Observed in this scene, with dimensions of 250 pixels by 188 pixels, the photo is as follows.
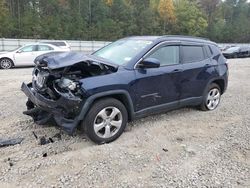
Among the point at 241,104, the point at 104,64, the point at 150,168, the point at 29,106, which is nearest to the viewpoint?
the point at 150,168

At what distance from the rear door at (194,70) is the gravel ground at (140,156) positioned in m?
0.56

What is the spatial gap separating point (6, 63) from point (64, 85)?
1178cm

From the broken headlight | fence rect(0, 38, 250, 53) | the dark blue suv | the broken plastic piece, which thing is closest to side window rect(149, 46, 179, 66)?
the dark blue suv

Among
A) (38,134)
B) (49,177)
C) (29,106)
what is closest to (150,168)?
(49,177)

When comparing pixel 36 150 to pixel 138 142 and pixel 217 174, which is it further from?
pixel 217 174

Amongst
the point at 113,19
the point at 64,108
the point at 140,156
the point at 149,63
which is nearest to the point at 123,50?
the point at 149,63

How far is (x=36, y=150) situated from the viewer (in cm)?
437

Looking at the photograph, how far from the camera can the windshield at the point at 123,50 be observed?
203 inches

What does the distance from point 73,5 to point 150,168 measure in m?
49.8

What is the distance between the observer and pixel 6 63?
15.0 metres

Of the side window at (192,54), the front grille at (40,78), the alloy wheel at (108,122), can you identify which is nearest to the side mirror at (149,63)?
the alloy wheel at (108,122)

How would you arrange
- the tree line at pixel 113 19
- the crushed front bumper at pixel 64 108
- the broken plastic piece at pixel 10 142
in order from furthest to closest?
the tree line at pixel 113 19 < the broken plastic piece at pixel 10 142 < the crushed front bumper at pixel 64 108

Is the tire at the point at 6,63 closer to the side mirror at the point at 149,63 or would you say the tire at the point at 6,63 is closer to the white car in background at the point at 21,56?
the white car in background at the point at 21,56

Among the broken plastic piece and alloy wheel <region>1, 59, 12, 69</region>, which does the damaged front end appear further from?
alloy wheel <region>1, 59, 12, 69</region>
